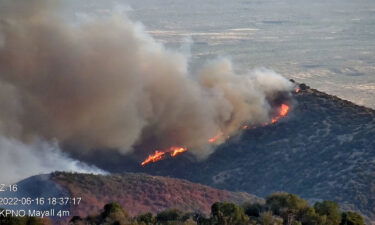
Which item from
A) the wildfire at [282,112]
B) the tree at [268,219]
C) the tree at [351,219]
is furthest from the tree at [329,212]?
the wildfire at [282,112]

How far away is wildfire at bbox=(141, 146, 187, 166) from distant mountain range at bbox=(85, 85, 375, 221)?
702 millimetres

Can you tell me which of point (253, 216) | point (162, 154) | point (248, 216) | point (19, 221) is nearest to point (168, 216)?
point (248, 216)

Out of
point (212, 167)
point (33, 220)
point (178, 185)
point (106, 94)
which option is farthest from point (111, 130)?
point (33, 220)

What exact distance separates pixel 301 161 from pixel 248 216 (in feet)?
84.8

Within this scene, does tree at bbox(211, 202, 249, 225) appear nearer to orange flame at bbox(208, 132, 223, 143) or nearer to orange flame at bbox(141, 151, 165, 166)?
orange flame at bbox(141, 151, 165, 166)

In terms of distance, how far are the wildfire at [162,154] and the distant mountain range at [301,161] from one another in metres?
0.70

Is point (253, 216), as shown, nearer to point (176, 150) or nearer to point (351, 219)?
point (351, 219)

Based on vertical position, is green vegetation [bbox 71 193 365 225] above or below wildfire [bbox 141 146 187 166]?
below

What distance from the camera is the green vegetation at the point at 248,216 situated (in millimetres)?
40438

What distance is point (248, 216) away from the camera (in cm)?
4272

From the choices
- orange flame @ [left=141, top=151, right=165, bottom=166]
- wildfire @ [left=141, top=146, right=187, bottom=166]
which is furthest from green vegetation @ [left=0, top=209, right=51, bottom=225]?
wildfire @ [left=141, top=146, right=187, bottom=166]

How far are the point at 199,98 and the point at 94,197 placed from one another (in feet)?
81.2

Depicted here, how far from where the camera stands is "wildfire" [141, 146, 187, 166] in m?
70.4

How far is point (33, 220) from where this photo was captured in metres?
38.2
